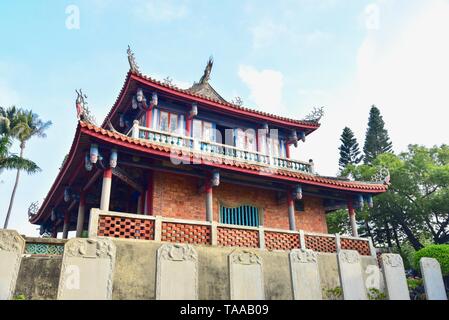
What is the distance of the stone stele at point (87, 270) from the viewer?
650 cm

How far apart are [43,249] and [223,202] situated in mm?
6414

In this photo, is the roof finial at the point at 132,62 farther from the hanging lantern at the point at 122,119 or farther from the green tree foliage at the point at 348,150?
the green tree foliage at the point at 348,150

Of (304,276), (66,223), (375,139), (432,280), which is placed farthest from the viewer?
(375,139)

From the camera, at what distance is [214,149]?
43.1 ft

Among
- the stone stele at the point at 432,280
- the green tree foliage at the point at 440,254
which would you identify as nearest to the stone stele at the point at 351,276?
the stone stele at the point at 432,280

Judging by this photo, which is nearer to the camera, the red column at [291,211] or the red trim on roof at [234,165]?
the red trim on roof at [234,165]

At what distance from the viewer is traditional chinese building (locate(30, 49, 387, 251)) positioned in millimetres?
9688

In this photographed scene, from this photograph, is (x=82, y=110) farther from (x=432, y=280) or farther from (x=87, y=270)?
(x=432, y=280)

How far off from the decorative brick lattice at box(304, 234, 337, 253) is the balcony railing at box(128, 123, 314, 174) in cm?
343

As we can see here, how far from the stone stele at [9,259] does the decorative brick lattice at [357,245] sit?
9561mm

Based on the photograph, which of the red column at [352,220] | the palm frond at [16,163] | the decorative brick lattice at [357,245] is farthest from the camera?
the palm frond at [16,163]

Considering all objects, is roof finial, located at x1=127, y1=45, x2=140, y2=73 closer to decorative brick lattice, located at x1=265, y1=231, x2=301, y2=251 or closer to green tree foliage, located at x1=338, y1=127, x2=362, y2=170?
decorative brick lattice, located at x1=265, y1=231, x2=301, y2=251

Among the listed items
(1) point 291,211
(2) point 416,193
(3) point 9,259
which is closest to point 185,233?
(3) point 9,259

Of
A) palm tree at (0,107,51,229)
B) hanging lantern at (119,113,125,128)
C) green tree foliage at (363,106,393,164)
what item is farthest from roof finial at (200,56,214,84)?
green tree foliage at (363,106,393,164)
